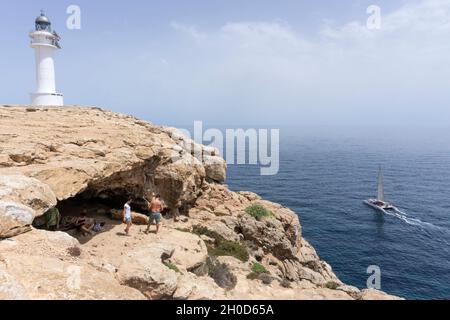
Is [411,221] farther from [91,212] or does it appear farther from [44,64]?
[44,64]

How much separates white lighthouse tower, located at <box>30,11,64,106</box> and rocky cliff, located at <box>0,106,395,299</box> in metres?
12.8

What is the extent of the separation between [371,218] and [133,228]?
52.7 metres

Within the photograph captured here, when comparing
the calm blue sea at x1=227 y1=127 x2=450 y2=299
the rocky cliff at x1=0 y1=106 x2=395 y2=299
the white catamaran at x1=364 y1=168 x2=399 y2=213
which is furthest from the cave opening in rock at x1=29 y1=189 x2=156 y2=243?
the white catamaran at x1=364 y1=168 x2=399 y2=213

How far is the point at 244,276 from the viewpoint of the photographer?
1508 cm

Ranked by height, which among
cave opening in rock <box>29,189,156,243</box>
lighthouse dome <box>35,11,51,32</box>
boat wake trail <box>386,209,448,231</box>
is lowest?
boat wake trail <box>386,209,448,231</box>

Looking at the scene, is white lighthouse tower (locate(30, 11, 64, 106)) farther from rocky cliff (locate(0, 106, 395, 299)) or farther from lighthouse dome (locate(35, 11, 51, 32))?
rocky cliff (locate(0, 106, 395, 299))

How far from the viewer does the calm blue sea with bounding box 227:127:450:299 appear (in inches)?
1544

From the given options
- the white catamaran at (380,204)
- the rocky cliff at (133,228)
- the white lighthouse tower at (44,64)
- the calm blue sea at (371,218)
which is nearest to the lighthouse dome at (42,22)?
the white lighthouse tower at (44,64)

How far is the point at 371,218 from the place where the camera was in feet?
188

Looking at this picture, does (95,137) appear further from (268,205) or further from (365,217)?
(365,217)

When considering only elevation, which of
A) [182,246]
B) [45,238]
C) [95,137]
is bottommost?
[182,246]

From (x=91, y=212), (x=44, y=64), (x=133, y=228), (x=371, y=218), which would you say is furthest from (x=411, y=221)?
(x=44, y=64)

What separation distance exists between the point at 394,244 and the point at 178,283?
47.5 meters
